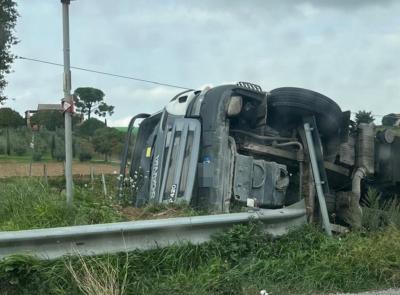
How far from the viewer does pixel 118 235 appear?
496 cm

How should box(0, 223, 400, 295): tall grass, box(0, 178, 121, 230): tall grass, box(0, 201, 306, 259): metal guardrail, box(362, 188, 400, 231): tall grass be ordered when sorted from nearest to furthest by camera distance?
box(0, 223, 400, 295): tall grass < box(0, 201, 306, 259): metal guardrail < box(0, 178, 121, 230): tall grass < box(362, 188, 400, 231): tall grass

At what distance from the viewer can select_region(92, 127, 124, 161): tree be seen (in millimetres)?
16884

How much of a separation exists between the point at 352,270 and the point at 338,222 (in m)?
2.03

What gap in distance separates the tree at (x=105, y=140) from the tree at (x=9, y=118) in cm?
1380

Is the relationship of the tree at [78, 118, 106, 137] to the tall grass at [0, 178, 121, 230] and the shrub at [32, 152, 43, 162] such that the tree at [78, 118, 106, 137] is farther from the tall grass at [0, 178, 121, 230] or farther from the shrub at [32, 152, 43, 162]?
the tall grass at [0, 178, 121, 230]


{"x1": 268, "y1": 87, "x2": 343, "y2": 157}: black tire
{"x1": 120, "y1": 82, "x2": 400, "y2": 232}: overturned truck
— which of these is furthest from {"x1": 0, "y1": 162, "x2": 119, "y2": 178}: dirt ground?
{"x1": 268, "y1": 87, "x2": 343, "y2": 157}: black tire

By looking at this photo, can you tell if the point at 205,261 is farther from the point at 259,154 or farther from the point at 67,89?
the point at 67,89

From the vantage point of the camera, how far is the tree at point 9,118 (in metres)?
35.7

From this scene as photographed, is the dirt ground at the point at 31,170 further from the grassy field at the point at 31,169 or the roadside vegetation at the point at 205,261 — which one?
the roadside vegetation at the point at 205,261

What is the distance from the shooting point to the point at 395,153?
308 inches

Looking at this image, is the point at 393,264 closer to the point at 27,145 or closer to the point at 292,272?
the point at 292,272

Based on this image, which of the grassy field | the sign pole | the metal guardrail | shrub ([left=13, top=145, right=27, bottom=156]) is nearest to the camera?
the metal guardrail

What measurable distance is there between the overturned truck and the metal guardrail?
1.86ft

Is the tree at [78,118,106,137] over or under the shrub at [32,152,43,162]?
over
